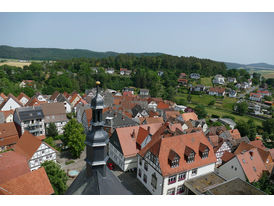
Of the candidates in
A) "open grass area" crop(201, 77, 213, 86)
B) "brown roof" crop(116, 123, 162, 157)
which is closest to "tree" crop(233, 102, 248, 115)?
"open grass area" crop(201, 77, 213, 86)

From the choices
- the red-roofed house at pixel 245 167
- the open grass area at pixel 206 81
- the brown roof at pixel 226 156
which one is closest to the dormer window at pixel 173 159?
the red-roofed house at pixel 245 167

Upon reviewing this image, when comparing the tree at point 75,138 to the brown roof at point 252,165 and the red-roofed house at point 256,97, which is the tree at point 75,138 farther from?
the red-roofed house at point 256,97

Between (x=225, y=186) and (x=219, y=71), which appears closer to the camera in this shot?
(x=225, y=186)

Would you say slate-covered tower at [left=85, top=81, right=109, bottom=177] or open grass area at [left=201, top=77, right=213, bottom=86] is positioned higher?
slate-covered tower at [left=85, top=81, right=109, bottom=177]

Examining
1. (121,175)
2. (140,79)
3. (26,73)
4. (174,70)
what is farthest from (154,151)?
(174,70)

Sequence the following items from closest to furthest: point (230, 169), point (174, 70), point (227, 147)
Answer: point (230, 169), point (227, 147), point (174, 70)

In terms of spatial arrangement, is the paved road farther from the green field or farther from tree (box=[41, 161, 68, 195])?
the green field

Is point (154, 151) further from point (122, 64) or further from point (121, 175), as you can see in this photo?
point (122, 64)

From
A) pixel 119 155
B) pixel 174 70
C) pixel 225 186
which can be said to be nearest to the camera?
pixel 225 186
